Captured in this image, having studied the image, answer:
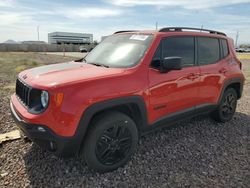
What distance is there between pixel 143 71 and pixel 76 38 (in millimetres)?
109399

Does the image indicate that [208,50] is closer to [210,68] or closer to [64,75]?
[210,68]

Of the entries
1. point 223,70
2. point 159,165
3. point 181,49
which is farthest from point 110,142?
point 223,70

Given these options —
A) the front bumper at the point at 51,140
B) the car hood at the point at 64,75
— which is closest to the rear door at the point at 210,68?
the car hood at the point at 64,75

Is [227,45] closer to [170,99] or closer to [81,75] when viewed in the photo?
[170,99]

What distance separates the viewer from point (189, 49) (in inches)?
181

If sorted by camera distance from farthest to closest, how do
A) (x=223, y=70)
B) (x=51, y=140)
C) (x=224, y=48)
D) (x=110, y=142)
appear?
(x=224, y=48) → (x=223, y=70) → (x=110, y=142) → (x=51, y=140)

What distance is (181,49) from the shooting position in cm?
445

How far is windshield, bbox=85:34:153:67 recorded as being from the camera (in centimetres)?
388

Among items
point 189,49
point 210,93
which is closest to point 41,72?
point 189,49

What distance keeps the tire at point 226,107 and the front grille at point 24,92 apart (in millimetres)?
3592

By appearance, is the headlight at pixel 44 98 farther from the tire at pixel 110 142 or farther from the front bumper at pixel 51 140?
the tire at pixel 110 142

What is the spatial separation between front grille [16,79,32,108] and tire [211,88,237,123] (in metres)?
3.59

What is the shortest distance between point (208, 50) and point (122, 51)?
5.98 feet

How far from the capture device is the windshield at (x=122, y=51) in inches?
153
